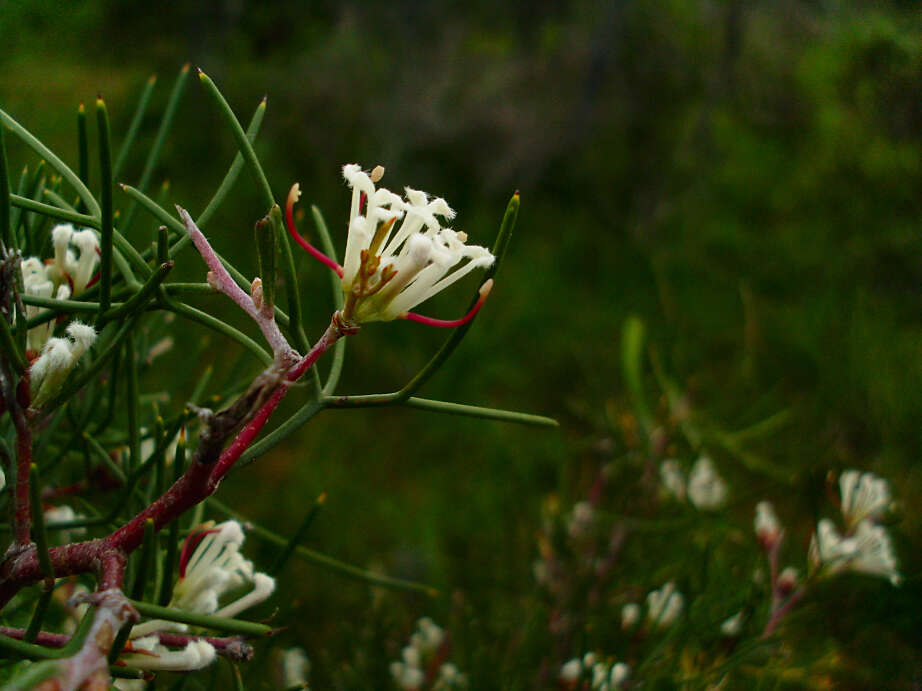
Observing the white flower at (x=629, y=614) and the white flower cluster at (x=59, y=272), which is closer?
the white flower cluster at (x=59, y=272)

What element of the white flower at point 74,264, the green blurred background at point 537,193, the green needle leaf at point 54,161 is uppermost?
the green needle leaf at point 54,161

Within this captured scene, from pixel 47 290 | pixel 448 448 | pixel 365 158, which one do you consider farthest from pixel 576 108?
pixel 47 290

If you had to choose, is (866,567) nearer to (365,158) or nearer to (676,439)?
(676,439)

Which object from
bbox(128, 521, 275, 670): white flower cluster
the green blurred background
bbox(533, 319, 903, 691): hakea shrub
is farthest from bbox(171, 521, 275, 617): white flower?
the green blurred background

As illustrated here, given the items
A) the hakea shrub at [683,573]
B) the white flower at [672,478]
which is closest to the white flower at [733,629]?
the hakea shrub at [683,573]

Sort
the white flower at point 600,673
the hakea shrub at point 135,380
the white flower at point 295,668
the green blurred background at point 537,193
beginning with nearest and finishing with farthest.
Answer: the hakea shrub at point 135,380 → the white flower at point 600,673 → the white flower at point 295,668 → the green blurred background at point 537,193

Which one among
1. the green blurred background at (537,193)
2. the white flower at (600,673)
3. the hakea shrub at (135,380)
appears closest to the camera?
the hakea shrub at (135,380)

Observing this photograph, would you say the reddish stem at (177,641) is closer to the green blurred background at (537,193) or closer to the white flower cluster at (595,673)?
the white flower cluster at (595,673)
